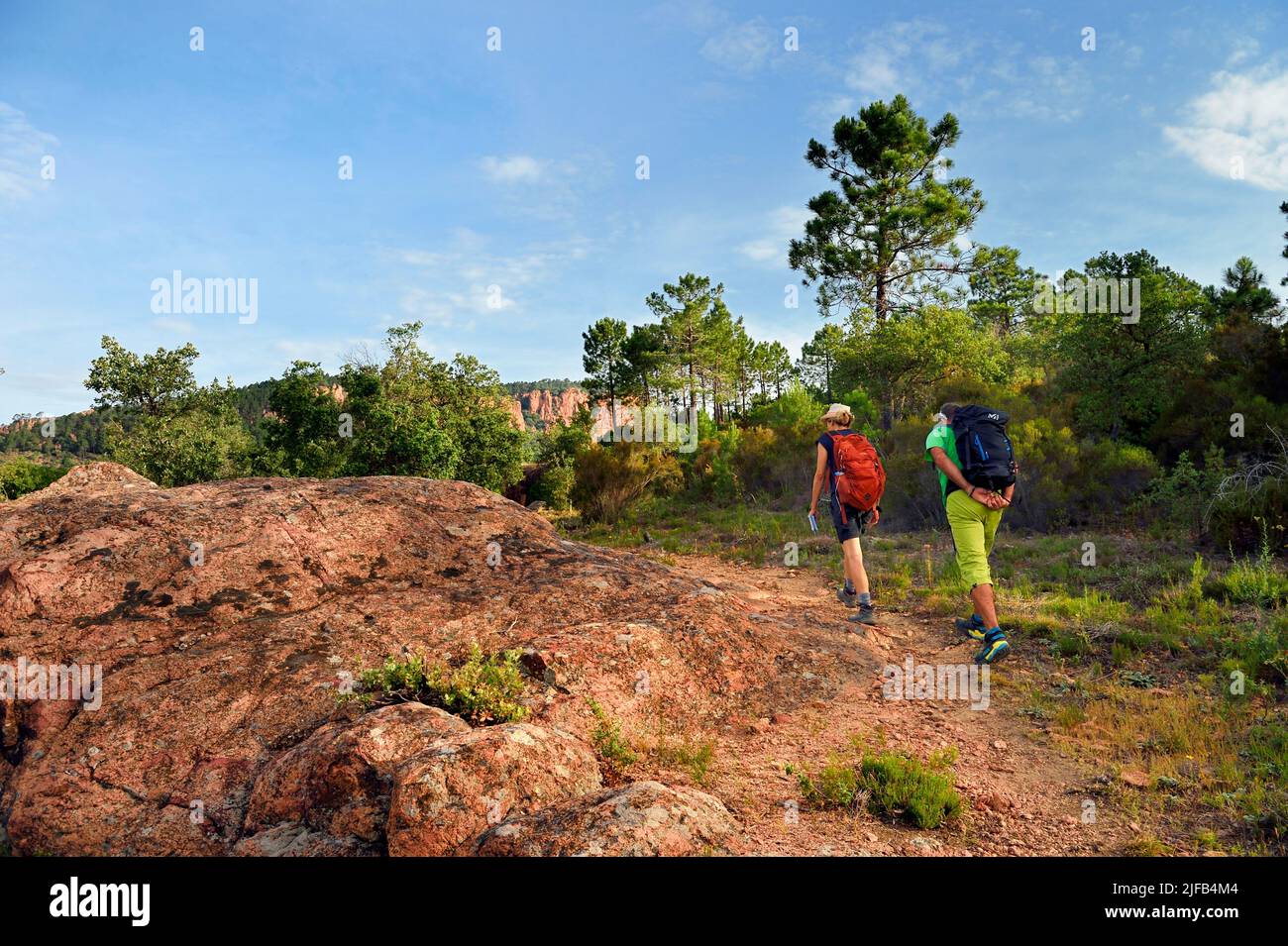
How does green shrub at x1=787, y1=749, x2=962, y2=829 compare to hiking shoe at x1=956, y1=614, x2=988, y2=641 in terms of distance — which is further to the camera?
hiking shoe at x1=956, y1=614, x2=988, y2=641

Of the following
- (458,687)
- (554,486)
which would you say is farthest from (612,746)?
(554,486)

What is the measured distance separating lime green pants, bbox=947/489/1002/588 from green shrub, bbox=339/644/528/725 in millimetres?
4018

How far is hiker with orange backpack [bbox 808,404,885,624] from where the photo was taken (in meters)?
6.79

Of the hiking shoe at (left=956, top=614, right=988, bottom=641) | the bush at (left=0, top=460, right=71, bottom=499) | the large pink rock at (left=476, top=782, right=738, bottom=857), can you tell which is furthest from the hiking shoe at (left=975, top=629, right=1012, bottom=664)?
the bush at (left=0, top=460, right=71, bottom=499)

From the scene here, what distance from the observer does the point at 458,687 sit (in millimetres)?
3807

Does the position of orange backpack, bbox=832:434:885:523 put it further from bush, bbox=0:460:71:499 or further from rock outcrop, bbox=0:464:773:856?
bush, bbox=0:460:71:499

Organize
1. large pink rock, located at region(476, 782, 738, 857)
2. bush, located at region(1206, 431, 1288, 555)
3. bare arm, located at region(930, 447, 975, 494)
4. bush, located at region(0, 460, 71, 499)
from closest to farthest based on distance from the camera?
large pink rock, located at region(476, 782, 738, 857) → bare arm, located at region(930, 447, 975, 494) → bush, located at region(1206, 431, 1288, 555) → bush, located at region(0, 460, 71, 499)

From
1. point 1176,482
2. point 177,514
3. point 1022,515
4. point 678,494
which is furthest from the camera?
point 678,494

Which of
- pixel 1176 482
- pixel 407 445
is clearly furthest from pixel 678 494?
pixel 1176 482

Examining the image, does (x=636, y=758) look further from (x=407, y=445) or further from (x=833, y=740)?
(x=407, y=445)

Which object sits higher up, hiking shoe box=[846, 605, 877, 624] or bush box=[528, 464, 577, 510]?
bush box=[528, 464, 577, 510]

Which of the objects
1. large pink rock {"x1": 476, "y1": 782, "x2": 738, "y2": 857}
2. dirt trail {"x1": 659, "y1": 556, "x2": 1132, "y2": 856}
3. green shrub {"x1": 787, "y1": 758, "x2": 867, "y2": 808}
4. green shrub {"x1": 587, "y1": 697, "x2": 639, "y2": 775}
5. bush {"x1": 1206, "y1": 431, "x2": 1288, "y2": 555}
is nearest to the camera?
large pink rock {"x1": 476, "y1": 782, "x2": 738, "y2": 857}
